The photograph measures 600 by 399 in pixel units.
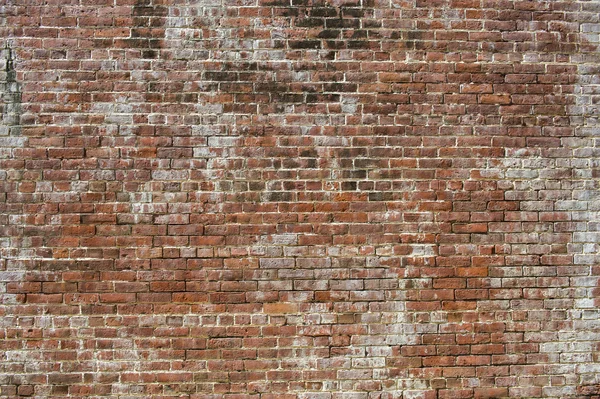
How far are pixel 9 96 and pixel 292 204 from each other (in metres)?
2.19

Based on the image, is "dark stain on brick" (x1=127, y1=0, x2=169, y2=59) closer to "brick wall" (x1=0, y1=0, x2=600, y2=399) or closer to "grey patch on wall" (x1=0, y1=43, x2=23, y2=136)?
"brick wall" (x1=0, y1=0, x2=600, y2=399)

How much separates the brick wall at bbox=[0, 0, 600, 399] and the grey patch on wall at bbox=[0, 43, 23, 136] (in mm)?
16

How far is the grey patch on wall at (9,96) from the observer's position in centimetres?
335

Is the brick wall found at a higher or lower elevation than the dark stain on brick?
lower

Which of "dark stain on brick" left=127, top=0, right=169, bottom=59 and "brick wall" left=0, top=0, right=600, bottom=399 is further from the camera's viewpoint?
"dark stain on brick" left=127, top=0, right=169, bottom=59

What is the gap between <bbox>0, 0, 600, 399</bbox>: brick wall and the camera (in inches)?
129

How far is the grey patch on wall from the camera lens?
3346 millimetres

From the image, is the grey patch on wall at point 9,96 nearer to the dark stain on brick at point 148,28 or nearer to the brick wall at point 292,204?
the brick wall at point 292,204

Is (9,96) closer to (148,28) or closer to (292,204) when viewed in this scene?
(148,28)

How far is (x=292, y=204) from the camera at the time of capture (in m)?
3.37

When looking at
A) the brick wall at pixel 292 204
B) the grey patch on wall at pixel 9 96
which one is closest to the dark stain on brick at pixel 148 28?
the brick wall at pixel 292 204

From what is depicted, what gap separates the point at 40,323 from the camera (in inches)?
128

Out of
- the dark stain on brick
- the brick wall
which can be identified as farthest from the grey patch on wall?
the dark stain on brick

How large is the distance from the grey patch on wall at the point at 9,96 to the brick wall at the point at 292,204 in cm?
2
